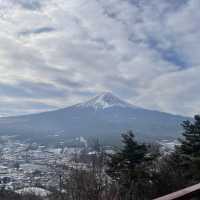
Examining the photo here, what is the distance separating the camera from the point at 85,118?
474ft

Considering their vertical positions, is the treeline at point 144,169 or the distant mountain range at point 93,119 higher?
the distant mountain range at point 93,119

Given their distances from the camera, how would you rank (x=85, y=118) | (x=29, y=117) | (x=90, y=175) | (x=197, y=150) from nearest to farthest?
(x=90, y=175), (x=197, y=150), (x=29, y=117), (x=85, y=118)

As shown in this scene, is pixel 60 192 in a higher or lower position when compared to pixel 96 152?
lower

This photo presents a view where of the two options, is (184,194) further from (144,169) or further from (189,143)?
(189,143)

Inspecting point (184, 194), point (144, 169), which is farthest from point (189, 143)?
point (184, 194)

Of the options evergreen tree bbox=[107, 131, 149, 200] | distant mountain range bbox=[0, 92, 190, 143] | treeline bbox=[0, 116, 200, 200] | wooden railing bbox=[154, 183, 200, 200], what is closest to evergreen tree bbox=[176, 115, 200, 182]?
treeline bbox=[0, 116, 200, 200]

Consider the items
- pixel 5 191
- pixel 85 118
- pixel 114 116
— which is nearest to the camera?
pixel 5 191

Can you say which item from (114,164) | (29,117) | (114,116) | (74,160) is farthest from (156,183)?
(114,116)

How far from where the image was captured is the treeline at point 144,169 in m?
8.91

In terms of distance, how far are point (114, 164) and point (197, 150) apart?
365 cm

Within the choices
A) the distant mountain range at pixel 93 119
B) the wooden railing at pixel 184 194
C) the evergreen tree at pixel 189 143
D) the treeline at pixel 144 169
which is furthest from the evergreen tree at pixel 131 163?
the distant mountain range at pixel 93 119

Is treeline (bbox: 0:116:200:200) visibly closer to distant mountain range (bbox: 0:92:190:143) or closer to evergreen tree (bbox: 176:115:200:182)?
evergreen tree (bbox: 176:115:200:182)

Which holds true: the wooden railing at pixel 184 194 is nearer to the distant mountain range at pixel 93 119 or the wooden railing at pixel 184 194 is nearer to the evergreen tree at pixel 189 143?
the evergreen tree at pixel 189 143

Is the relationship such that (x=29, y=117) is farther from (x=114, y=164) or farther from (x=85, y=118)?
(x=114, y=164)
